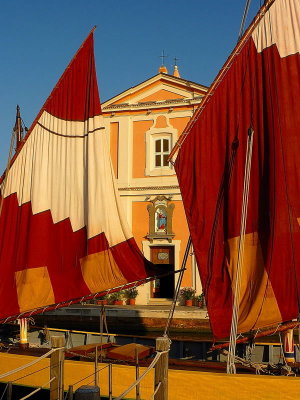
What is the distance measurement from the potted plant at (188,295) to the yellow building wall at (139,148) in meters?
6.18

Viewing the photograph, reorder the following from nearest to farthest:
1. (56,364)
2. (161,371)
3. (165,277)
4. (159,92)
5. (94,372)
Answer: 1. (161,371)
2. (56,364)
3. (94,372)
4. (165,277)
5. (159,92)

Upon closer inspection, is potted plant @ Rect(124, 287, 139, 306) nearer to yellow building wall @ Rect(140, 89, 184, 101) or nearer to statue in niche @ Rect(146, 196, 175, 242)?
statue in niche @ Rect(146, 196, 175, 242)

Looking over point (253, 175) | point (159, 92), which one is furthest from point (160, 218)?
point (253, 175)

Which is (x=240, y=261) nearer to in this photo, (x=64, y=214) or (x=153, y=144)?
(x=64, y=214)

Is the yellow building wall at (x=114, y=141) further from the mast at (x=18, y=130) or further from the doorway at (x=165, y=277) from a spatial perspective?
the mast at (x=18, y=130)

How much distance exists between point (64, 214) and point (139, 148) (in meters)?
14.9

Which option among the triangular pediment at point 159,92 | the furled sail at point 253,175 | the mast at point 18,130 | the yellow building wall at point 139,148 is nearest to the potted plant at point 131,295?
the yellow building wall at point 139,148

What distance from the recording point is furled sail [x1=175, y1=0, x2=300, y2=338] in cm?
954

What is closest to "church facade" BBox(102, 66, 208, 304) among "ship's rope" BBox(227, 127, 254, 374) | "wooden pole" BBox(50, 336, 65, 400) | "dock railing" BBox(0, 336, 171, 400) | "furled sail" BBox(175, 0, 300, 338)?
"furled sail" BBox(175, 0, 300, 338)

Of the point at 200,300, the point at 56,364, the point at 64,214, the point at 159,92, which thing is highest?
the point at 159,92

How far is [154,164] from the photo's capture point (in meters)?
27.1

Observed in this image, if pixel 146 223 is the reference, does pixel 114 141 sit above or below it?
above

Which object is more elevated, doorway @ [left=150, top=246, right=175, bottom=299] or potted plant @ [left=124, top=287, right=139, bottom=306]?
doorway @ [left=150, top=246, right=175, bottom=299]

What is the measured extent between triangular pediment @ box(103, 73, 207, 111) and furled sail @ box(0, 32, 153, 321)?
13.4 m
